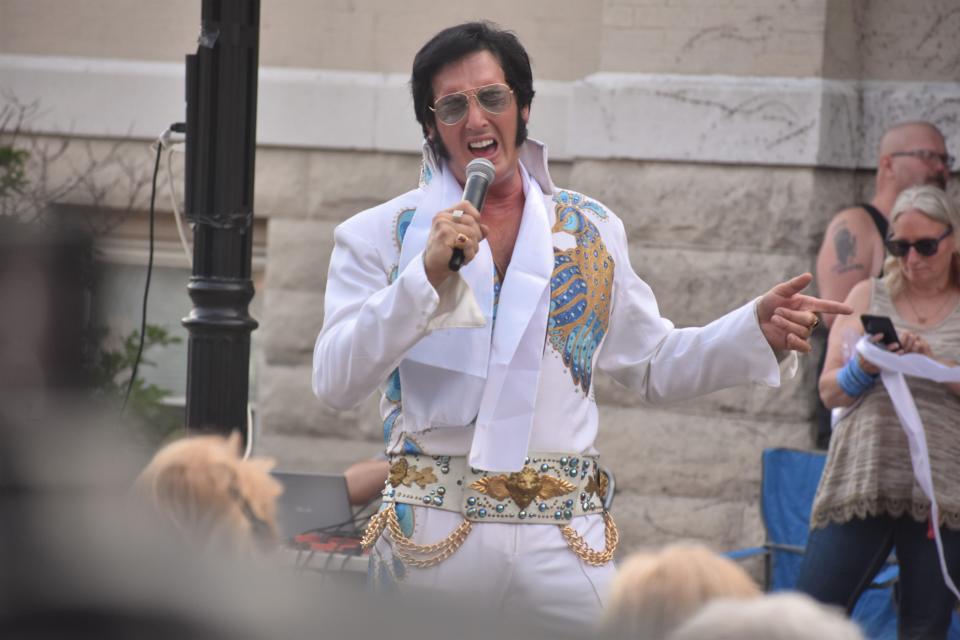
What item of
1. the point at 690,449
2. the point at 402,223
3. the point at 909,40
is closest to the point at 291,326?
the point at 690,449

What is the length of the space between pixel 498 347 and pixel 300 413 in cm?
418

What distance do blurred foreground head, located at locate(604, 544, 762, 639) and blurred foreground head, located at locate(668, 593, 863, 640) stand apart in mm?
69


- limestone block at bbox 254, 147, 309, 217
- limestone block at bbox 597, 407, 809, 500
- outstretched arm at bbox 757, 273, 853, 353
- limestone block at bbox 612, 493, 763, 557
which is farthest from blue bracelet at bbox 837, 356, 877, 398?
limestone block at bbox 254, 147, 309, 217

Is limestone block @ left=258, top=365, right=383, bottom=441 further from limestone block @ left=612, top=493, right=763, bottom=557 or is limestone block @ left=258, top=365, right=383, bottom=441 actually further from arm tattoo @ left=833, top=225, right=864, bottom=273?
arm tattoo @ left=833, top=225, right=864, bottom=273

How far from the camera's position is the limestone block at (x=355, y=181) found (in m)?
6.95

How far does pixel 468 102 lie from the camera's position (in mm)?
3002

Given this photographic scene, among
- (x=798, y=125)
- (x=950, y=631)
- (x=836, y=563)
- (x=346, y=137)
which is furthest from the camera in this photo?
(x=346, y=137)

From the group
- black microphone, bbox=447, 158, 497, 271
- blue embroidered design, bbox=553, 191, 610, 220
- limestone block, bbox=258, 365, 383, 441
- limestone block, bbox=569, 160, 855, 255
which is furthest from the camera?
limestone block, bbox=258, 365, 383, 441

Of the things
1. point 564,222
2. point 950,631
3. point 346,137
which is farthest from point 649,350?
point 346,137

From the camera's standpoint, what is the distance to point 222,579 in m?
0.93

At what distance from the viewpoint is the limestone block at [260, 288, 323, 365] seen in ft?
22.8

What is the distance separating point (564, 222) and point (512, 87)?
0.29 m

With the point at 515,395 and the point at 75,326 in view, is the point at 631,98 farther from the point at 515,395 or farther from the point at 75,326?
the point at 75,326

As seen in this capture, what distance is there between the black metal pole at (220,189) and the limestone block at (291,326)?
3039 millimetres
